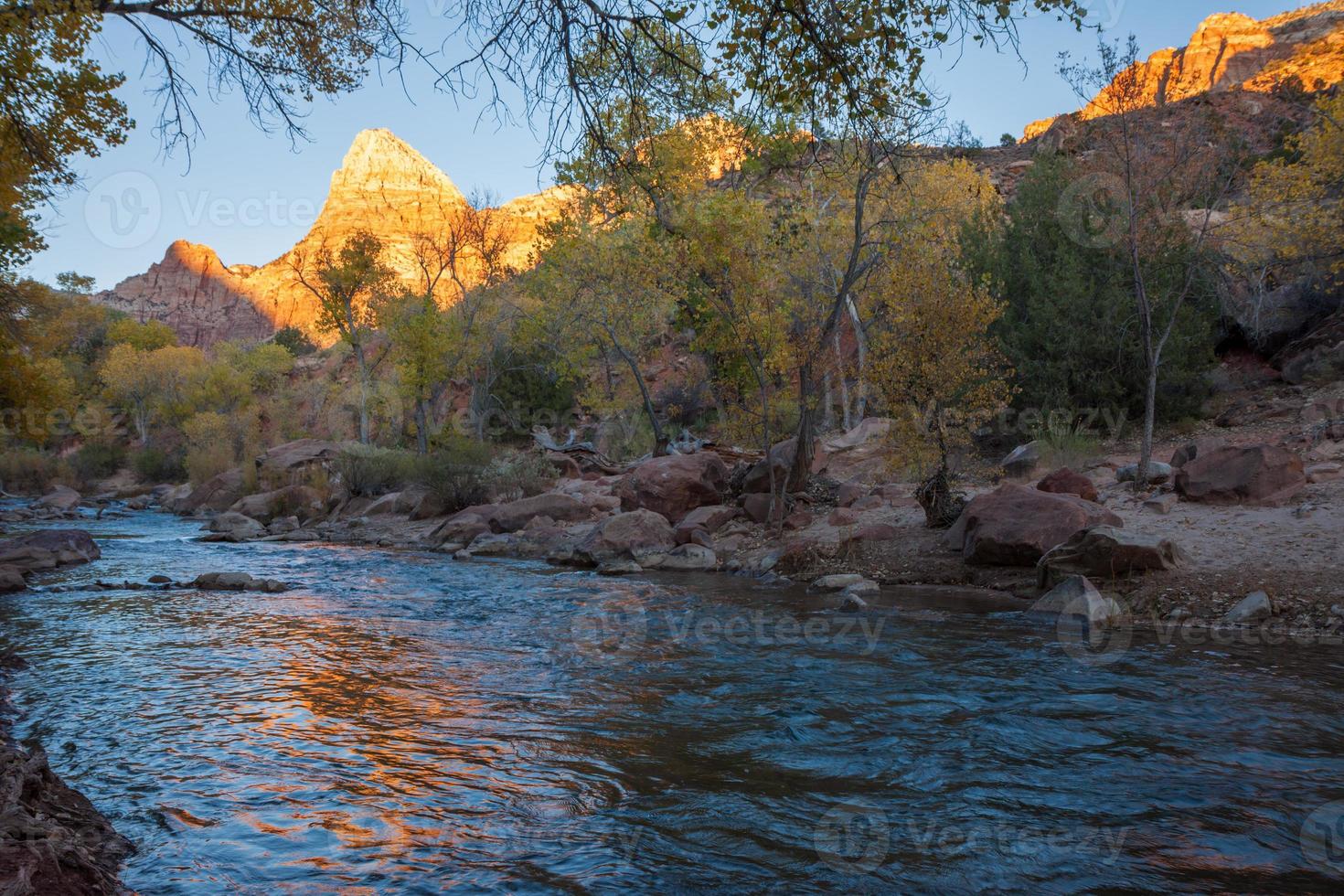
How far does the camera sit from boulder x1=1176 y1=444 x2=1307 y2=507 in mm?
11344

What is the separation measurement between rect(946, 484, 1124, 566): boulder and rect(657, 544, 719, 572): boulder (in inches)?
170

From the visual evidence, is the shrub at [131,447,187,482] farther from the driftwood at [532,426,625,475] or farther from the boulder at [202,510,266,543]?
the driftwood at [532,426,625,475]

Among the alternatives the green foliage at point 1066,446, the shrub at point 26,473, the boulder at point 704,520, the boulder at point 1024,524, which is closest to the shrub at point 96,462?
the shrub at point 26,473

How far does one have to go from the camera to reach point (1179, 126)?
15297 mm

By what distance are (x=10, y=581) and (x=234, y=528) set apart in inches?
384

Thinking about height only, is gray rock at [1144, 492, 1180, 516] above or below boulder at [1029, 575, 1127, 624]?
above

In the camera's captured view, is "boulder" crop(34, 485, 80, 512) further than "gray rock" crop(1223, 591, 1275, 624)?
Yes

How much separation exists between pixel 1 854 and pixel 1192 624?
985cm

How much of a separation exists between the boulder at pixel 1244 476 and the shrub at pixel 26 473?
145 feet

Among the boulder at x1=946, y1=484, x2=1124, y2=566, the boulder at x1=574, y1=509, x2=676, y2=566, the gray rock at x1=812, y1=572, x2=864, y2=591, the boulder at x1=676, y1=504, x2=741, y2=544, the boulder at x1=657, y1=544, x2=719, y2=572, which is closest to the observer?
the boulder at x1=946, y1=484, x2=1124, y2=566

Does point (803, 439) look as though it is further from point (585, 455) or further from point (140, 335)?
point (140, 335)

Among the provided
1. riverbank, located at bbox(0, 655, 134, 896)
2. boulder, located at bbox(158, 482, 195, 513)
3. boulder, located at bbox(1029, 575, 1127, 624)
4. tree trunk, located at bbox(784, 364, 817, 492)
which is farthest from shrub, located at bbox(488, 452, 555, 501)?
riverbank, located at bbox(0, 655, 134, 896)

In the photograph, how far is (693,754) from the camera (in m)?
5.36

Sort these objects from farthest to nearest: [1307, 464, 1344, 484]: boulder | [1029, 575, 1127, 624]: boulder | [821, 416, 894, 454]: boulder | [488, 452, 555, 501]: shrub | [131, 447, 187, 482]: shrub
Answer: [131, 447, 187, 482]: shrub → [488, 452, 555, 501]: shrub → [821, 416, 894, 454]: boulder → [1307, 464, 1344, 484]: boulder → [1029, 575, 1127, 624]: boulder
